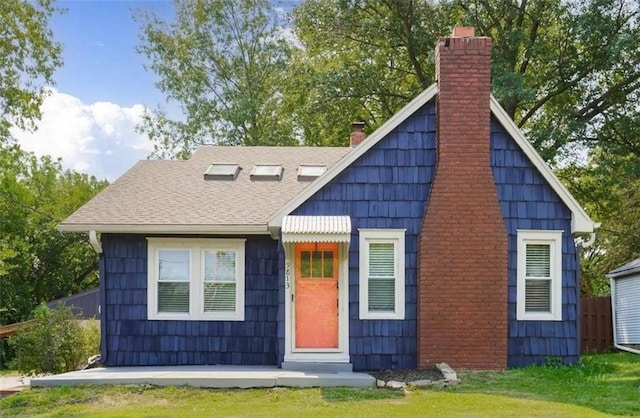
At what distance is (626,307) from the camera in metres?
15.1

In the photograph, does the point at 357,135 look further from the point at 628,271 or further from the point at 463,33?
the point at 628,271

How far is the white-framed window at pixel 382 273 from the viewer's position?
36.3 ft

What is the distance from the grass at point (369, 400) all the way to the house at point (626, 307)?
4.97 m

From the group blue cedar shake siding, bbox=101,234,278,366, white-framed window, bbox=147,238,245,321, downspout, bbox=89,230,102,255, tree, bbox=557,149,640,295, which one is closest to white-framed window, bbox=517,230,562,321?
blue cedar shake siding, bbox=101,234,278,366

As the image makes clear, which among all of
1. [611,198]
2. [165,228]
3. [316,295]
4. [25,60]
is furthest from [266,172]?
[611,198]

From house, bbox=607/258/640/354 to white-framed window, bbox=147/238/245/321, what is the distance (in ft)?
27.6

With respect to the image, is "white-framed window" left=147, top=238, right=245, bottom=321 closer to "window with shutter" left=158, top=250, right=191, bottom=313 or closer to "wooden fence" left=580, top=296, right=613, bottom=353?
"window with shutter" left=158, top=250, right=191, bottom=313

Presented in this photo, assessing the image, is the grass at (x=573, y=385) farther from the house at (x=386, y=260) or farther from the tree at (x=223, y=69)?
the tree at (x=223, y=69)

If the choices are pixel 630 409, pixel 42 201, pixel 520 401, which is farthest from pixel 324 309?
pixel 42 201

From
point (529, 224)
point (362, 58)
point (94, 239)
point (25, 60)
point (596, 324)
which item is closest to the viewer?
point (529, 224)

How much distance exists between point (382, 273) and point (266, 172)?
3.87 metres

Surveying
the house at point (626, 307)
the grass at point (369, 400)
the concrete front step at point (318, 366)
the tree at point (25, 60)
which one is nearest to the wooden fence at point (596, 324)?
the house at point (626, 307)

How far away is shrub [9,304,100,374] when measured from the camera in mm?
12133

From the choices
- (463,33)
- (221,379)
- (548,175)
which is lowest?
(221,379)
